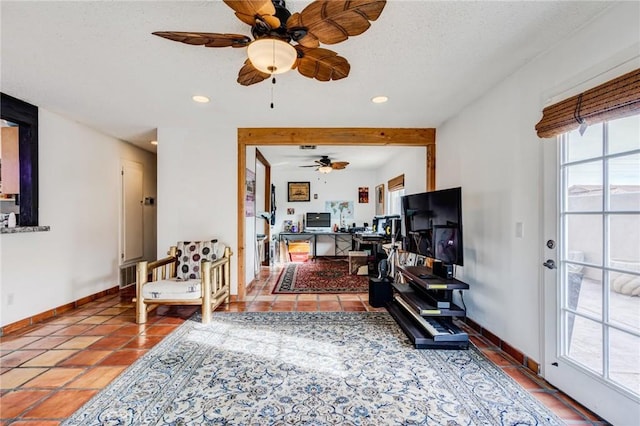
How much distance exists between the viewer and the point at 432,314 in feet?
8.25

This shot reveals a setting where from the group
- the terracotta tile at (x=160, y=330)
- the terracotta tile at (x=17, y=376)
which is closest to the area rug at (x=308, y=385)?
the terracotta tile at (x=160, y=330)

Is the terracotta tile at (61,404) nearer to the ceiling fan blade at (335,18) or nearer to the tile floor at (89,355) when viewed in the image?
the tile floor at (89,355)

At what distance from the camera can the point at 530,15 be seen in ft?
5.40

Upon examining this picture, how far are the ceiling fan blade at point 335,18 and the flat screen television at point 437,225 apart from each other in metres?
1.57

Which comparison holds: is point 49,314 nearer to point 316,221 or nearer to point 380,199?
point 316,221

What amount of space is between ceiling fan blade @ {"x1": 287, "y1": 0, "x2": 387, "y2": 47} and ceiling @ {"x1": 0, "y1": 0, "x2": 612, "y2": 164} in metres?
0.23

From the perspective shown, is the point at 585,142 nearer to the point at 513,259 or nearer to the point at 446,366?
the point at 513,259

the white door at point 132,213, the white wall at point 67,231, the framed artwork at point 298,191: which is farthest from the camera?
the framed artwork at point 298,191

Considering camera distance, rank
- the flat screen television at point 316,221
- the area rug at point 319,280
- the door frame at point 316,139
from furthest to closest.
Result: the flat screen television at point 316,221, the area rug at point 319,280, the door frame at point 316,139

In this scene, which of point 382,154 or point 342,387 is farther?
point 382,154

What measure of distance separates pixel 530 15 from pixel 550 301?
1.76 meters

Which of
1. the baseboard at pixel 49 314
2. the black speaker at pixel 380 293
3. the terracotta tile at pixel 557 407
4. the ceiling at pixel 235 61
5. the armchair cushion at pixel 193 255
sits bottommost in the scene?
the terracotta tile at pixel 557 407

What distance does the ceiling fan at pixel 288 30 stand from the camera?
1.29m

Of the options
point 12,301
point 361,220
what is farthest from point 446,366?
point 361,220
